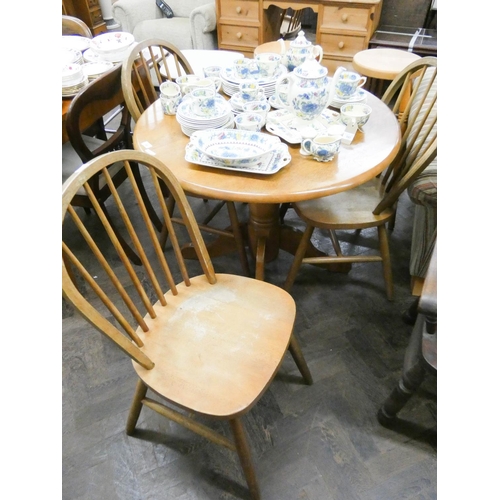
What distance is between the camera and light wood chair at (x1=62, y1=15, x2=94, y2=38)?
7.42ft

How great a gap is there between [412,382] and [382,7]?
321 cm

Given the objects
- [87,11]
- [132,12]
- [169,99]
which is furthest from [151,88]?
[87,11]

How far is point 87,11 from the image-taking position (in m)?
4.37

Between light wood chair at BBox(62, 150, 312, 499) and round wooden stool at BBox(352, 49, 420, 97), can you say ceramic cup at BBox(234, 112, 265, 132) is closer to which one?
light wood chair at BBox(62, 150, 312, 499)

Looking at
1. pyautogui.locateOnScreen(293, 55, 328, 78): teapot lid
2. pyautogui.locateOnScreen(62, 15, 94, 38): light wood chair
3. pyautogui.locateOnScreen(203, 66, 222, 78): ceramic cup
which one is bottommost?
pyautogui.locateOnScreen(203, 66, 222, 78): ceramic cup

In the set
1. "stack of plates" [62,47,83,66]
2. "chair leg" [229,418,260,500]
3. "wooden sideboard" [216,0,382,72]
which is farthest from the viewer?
"wooden sideboard" [216,0,382,72]

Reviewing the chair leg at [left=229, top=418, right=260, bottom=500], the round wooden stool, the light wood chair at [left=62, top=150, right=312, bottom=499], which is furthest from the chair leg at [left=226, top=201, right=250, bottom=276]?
the round wooden stool

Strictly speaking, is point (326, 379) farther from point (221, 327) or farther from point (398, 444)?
point (221, 327)

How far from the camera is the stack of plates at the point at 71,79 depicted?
5.41ft

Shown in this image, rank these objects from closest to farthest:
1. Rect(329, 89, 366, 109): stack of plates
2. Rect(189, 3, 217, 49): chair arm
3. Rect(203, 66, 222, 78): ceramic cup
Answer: Rect(329, 89, 366, 109): stack of plates
Rect(203, 66, 222, 78): ceramic cup
Rect(189, 3, 217, 49): chair arm

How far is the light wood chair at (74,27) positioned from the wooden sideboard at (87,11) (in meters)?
2.56

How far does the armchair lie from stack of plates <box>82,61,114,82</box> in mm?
1544
